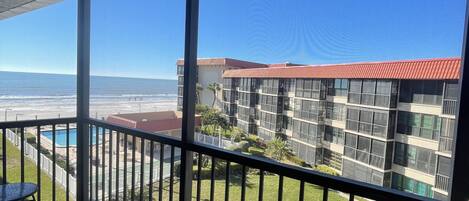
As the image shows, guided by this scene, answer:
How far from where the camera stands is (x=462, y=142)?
99 cm

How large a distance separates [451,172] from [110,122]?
2470 millimetres

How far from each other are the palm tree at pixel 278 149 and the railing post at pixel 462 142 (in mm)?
735

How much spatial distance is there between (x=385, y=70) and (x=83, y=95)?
264cm

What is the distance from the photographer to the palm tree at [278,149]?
1.56m

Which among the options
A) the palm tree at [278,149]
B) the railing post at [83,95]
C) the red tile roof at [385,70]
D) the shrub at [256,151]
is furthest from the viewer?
the railing post at [83,95]

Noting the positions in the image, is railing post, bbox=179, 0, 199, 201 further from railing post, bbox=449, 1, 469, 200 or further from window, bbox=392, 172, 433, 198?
railing post, bbox=449, 1, 469, 200

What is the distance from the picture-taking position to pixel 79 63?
9.05 feet

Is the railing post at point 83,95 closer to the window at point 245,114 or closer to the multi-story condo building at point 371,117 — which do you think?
the window at point 245,114

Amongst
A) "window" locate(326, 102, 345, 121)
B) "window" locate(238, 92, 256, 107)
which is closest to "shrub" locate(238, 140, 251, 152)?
"window" locate(238, 92, 256, 107)

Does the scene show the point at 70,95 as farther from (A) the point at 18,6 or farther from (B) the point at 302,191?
(B) the point at 302,191

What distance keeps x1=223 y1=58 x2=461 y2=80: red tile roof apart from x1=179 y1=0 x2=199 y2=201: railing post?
54 centimetres

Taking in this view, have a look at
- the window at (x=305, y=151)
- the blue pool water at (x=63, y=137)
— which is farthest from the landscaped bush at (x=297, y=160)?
the blue pool water at (x=63, y=137)

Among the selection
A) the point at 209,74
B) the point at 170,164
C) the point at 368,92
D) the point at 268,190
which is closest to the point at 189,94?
the point at 209,74

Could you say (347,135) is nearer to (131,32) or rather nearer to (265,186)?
(265,186)
